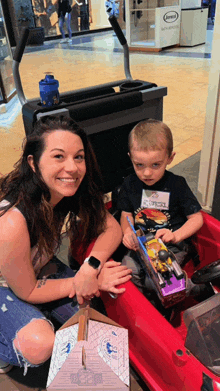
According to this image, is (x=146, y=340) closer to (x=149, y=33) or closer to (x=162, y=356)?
(x=162, y=356)

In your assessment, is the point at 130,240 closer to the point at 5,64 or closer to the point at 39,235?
the point at 39,235

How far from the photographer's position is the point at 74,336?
783 millimetres

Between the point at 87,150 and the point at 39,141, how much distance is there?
0.17 metres

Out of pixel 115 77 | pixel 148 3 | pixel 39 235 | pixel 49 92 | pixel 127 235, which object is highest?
pixel 148 3

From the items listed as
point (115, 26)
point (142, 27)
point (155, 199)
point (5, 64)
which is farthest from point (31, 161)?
Result: point (142, 27)

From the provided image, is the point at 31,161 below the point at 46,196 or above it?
above

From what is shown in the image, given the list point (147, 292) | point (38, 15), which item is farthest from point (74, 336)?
point (38, 15)

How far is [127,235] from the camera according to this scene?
117 centimetres

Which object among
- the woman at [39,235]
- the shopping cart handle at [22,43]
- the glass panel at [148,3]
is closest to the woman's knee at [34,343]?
the woman at [39,235]

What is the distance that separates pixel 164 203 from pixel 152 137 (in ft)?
0.84

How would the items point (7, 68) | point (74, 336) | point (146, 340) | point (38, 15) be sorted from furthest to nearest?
point (38, 15)
point (7, 68)
point (146, 340)
point (74, 336)

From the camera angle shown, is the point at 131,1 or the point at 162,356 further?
the point at 131,1

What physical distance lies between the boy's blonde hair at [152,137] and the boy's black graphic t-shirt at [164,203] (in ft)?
0.42

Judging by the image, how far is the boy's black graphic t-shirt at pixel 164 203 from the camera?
1.18 m
